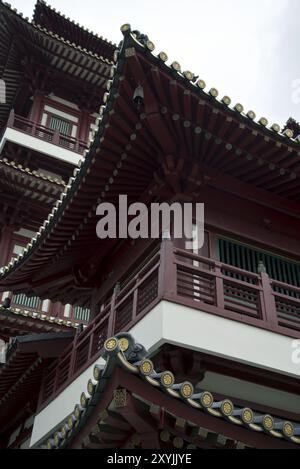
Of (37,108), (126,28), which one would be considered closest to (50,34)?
(37,108)

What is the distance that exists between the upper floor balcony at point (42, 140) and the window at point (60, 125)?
1.11 m

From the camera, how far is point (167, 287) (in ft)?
24.4

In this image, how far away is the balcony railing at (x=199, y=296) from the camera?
7613 millimetres

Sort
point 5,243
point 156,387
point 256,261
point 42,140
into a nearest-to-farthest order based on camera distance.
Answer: point 156,387 → point 256,261 → point 5,243 → point 42,140

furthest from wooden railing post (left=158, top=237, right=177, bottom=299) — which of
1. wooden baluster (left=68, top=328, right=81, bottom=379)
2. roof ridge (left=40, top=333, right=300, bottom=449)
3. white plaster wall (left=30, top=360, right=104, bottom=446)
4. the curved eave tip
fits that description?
wooden baluster (left=68, top=328, right=81, bottom=379)

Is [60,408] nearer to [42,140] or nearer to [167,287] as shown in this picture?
[167,287]

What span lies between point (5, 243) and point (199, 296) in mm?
13601

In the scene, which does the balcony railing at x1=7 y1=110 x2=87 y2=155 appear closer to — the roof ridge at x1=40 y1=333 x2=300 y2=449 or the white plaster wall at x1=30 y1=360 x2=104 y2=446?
the white plaster wall at x1=30 y1=360 x2=104 y2=446

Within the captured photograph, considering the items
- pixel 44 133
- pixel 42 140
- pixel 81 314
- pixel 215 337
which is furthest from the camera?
pixel 44 133

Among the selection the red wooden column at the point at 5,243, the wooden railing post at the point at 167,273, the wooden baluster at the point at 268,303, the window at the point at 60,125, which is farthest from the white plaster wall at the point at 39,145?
the wooden baluster at the point at 268,303

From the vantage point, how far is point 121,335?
5520 mm
